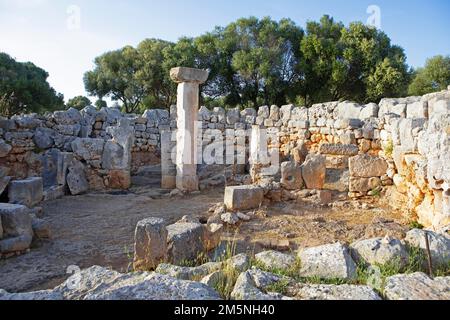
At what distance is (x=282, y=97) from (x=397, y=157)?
16601 mm

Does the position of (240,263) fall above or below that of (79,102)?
below

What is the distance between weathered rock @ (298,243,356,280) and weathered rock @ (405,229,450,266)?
0.82 meters

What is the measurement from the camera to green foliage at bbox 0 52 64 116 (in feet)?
61.5

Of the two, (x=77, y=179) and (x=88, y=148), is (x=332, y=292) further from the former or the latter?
(x=88, y=148)

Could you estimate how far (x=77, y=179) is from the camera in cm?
888

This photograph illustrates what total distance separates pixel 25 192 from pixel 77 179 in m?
2.13

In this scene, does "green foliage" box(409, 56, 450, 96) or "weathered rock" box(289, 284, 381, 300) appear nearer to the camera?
"weathered rock" box(289, 284, 381, 300)

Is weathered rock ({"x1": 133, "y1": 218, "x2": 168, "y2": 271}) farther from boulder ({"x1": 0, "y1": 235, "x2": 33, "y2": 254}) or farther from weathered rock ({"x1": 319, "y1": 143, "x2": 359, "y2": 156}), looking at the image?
weathered rock ({"x1": 319, "y1": 143, "x2": 359, "y2": 156})

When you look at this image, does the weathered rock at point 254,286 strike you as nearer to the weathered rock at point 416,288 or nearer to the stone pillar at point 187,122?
the weathered rock at point 416,288

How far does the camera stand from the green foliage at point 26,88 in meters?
18.8

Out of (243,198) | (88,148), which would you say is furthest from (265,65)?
(243,198)

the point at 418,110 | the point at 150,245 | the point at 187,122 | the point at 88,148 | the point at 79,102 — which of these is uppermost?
the point at 79,102

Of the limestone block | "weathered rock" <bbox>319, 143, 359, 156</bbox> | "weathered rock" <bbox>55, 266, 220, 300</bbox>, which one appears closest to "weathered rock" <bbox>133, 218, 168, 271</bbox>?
"weathered rock" <bbox>55, 266, 220, 300</bbox>

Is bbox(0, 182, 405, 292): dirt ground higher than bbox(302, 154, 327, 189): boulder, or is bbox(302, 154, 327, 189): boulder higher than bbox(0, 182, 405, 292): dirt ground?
bbox(302, 154, 327, 189): boulder
